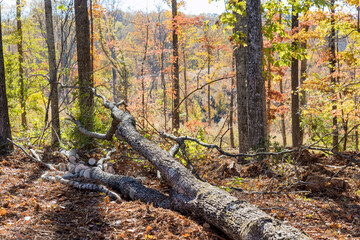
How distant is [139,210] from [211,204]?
2.77ft

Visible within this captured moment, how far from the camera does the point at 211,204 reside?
2.76 metres

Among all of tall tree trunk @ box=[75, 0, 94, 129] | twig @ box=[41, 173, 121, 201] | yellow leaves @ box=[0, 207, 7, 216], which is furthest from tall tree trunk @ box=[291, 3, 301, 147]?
yellow leaves @ box=[0, 207, 7, 216]

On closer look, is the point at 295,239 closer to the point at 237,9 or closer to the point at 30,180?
the point at 30,180

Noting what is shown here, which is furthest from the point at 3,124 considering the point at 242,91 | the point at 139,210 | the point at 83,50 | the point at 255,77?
the point at 242,91

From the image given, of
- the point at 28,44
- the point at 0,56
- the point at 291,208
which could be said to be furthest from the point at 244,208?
the point at 28,44

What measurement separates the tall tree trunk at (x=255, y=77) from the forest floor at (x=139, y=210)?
3.40 feet

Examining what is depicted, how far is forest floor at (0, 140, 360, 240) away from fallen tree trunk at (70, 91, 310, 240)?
0.16 metres

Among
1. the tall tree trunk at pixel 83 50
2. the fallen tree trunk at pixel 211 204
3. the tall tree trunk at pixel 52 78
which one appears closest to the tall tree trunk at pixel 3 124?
the tall tree trunk at pixel 52 78

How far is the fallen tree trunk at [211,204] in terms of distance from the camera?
2229 millimetres

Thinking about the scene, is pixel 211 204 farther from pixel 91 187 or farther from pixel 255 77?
pixel 255 77

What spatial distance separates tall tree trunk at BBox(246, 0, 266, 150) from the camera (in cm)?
534

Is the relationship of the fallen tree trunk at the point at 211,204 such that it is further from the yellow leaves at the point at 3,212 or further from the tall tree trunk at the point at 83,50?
the tall tree trunk at the point at 83,50

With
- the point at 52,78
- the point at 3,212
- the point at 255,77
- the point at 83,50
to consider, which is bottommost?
the point at 3,212

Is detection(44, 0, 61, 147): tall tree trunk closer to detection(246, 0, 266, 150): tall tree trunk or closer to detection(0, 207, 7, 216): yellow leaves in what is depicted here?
detection(0, 207, 7, 216): yellow leaves
